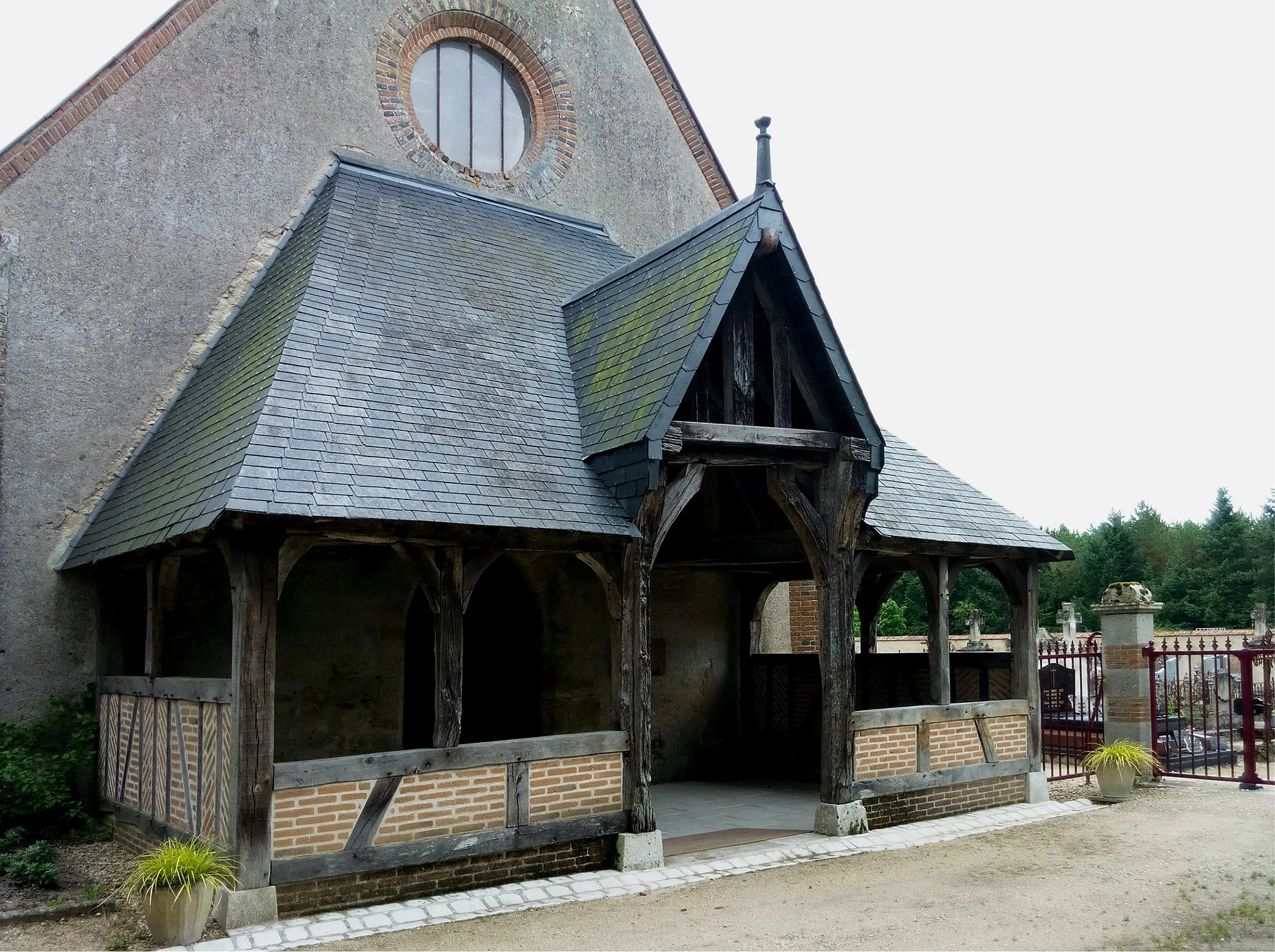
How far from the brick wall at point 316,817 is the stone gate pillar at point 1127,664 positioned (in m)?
9.19

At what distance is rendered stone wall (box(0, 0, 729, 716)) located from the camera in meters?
9.31

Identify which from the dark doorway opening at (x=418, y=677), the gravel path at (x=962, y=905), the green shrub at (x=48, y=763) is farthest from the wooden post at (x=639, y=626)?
the green shrub at (x=48, y=763)

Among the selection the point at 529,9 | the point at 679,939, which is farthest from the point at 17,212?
the point at 679,939

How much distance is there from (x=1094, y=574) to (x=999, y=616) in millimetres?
8601

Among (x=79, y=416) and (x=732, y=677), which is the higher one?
(x=79, y=416)

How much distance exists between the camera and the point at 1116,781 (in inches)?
448

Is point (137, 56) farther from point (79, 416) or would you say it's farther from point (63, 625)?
point (63, 625)

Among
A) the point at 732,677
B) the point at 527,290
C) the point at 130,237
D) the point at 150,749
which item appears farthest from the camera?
A: the point at 732,677

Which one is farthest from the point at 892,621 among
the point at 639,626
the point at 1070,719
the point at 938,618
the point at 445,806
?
the point at 445,806

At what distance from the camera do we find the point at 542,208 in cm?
1320

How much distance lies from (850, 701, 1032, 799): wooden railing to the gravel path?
2.50 feet

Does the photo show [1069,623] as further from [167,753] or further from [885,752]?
[167,753]

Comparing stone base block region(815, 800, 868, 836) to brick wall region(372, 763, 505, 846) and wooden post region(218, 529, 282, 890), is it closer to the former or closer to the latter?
brick wall region(372, 763, 505, 846)

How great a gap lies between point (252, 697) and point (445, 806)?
1532 mm
